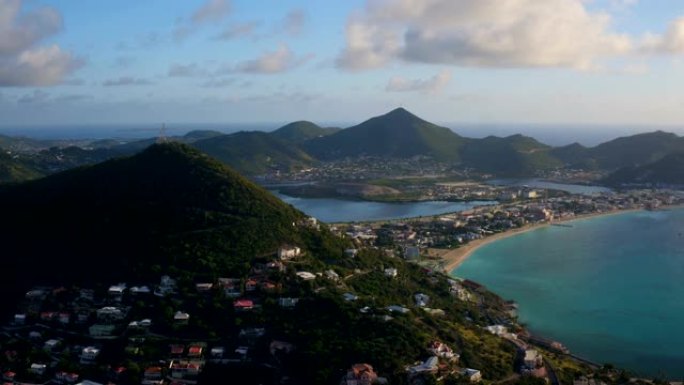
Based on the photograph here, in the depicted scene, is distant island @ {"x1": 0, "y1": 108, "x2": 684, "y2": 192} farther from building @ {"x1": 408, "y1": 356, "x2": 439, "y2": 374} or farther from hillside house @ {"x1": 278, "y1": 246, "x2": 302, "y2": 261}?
building @ {"x1": 408, "y1": 356, "x2": 439, "y2": 374}

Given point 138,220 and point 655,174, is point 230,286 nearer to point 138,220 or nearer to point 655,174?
point 138,220

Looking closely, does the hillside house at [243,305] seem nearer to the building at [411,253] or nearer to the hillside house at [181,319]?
the hillside house at [181,319]

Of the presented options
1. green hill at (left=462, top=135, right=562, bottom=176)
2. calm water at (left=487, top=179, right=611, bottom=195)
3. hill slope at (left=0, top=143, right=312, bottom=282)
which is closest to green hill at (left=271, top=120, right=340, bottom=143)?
green hill at (left=462, top=135, right=562, bottom=176)

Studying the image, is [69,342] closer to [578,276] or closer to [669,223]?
[578,276]

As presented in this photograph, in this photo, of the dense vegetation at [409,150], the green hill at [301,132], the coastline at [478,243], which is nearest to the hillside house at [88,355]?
the coastline at [478,243]

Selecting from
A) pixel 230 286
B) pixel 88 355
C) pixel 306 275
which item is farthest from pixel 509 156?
pixel 88 355

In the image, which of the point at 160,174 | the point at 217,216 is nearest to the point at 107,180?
the point at 160,174
